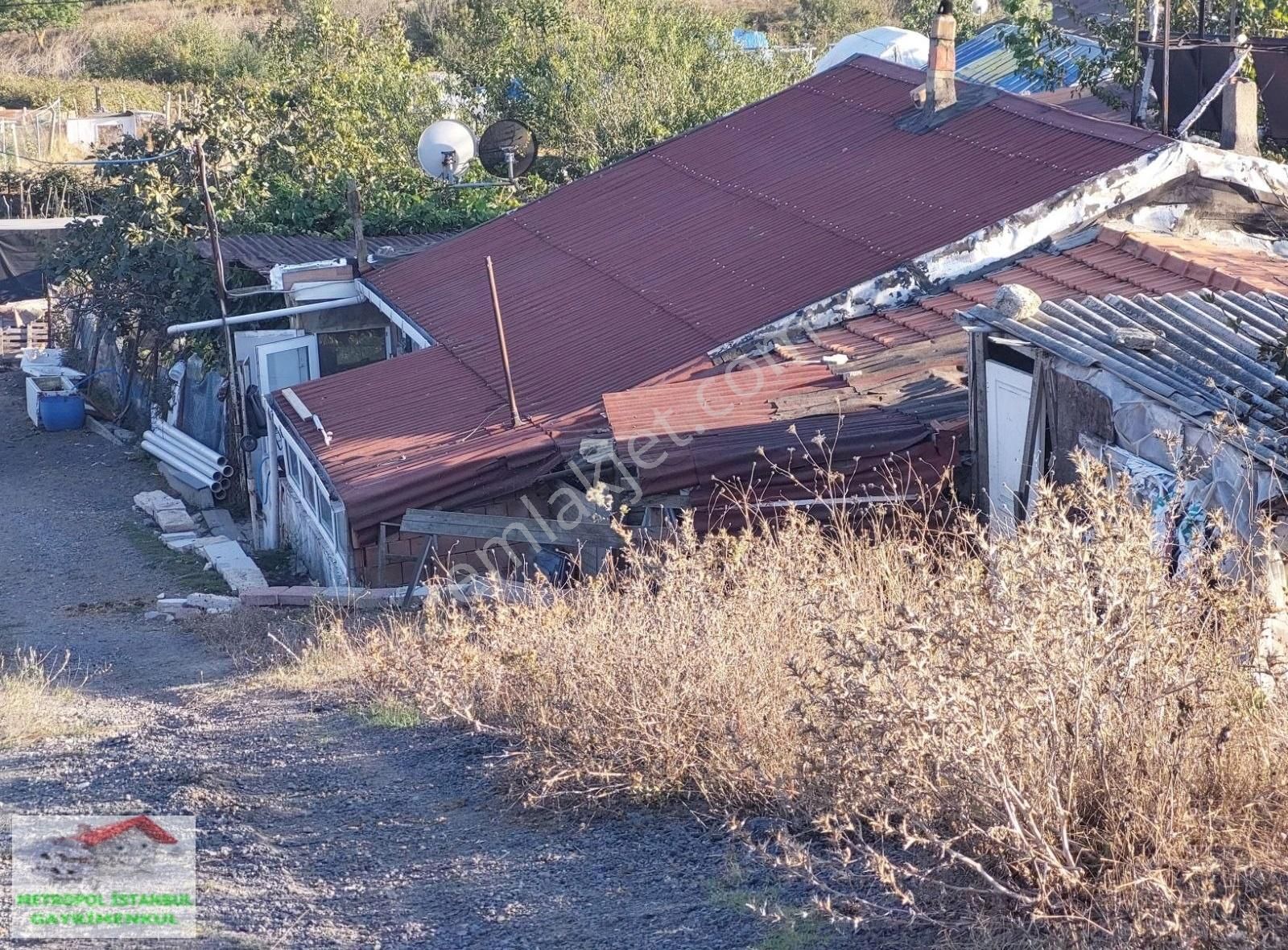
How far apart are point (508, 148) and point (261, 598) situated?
→ 34.9ft

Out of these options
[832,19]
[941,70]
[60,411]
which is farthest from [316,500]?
[832,19]

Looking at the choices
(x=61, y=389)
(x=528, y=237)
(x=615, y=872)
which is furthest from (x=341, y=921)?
(x=61, y=389)

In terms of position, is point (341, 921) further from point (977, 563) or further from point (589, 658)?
point (977, 563)

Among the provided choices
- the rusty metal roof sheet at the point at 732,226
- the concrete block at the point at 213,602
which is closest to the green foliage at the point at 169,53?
the rusty metal roof sheet at the point at 732,226

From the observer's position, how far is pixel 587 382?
480 inches

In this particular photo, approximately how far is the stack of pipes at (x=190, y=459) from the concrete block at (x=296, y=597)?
6424mm

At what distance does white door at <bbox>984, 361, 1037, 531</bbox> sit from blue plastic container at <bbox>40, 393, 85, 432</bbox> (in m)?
16.6

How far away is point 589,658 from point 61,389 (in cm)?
1883

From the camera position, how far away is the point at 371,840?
538cm

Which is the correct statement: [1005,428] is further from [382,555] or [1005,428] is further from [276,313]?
[276,313]

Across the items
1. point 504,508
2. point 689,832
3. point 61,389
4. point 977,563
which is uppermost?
point 977,563

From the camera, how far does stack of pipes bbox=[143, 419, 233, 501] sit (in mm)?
18000

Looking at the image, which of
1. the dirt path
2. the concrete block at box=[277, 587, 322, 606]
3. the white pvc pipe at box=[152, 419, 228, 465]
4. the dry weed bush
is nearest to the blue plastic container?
the white pvc pipe at box=[152, 419, 228, 465]

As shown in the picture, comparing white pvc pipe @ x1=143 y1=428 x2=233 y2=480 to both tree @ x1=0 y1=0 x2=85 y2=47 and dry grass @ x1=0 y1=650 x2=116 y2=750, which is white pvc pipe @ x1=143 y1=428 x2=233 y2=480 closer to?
dry grass @ x1=0 y1=650 x2=116 y2=750
